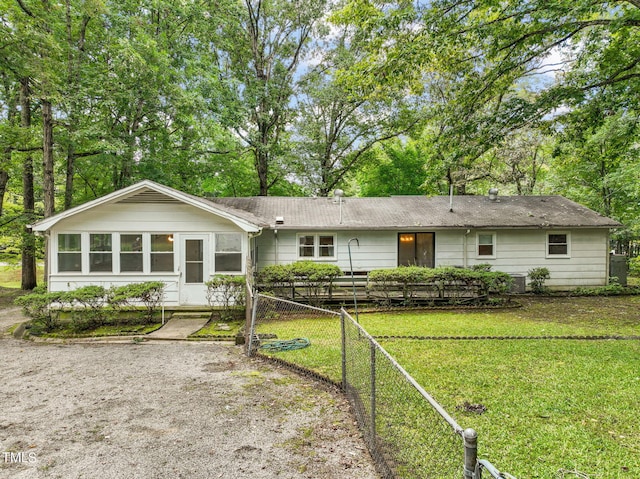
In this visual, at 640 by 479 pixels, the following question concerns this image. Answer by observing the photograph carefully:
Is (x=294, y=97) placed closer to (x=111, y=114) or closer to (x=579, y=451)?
(x=111, y=114)

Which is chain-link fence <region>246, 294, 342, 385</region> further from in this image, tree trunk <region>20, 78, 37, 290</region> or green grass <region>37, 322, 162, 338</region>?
tree trunk <region>20, 78, 37, 290</region>

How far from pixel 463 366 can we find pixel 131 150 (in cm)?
1417

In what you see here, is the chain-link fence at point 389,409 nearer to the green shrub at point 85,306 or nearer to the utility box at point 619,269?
the green shrub at point 85,306

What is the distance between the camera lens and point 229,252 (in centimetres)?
1095

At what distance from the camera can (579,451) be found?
10.8 feet

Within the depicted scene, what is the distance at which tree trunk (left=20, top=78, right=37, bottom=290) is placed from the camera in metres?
13.6

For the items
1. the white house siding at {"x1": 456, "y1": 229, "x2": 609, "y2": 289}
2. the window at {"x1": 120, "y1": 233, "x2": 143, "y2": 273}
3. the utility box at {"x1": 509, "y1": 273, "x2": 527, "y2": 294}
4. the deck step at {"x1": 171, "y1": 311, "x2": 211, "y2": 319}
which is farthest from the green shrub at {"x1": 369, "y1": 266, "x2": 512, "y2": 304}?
the window at {"x1": 120, "y1": 233, "x2": 143, "y2": 273}

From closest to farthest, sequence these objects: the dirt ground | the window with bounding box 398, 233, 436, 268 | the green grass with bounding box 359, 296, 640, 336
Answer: the dirt ground → the green grass with bounding box 359, 296, 640, 336 → the window with bounding box 398, 233, 436, 268

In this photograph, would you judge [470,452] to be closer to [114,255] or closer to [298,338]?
[298,338]

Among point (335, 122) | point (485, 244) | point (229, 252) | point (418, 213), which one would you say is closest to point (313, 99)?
point (335, 122)

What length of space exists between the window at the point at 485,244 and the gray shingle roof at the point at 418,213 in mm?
635

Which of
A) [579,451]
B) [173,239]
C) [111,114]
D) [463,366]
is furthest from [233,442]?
[111,114]

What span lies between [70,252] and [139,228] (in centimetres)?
219

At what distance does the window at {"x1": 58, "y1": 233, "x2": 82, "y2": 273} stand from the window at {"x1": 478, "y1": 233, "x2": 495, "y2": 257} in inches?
564
